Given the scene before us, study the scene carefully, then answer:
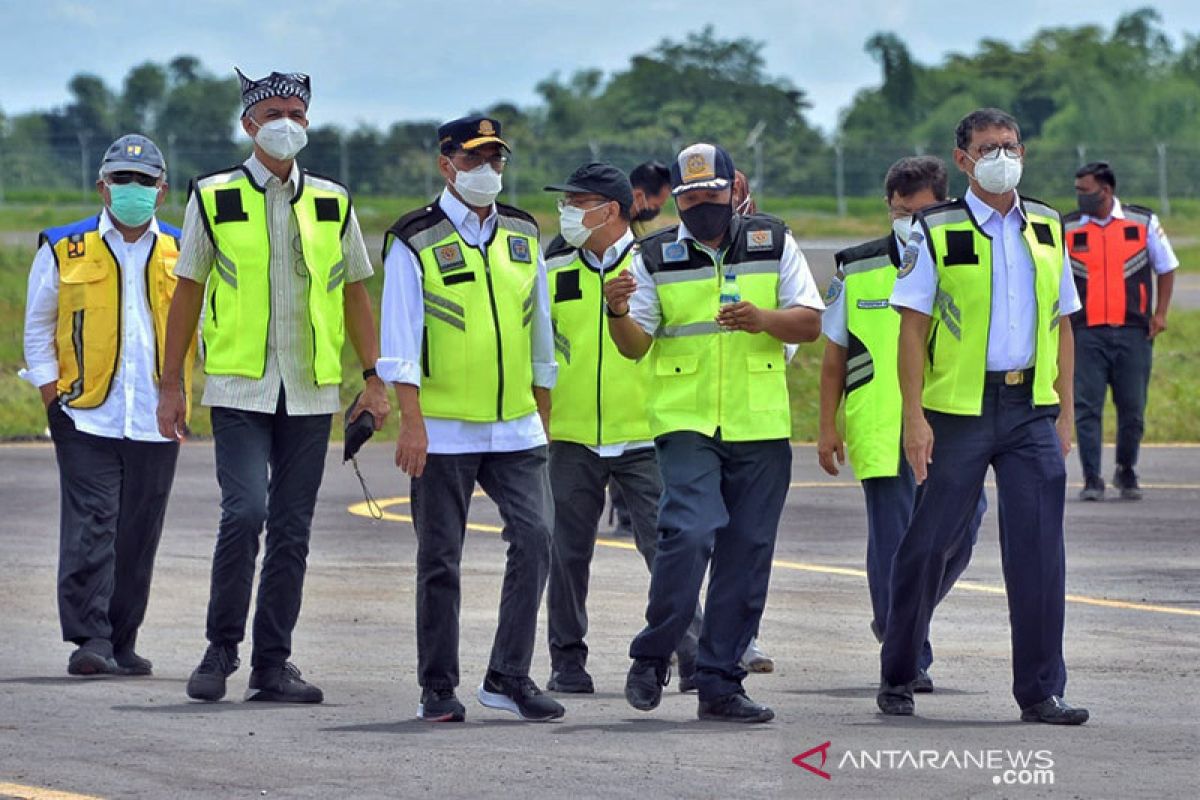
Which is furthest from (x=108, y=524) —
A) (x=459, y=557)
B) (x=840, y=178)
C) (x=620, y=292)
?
(x=840, y=178)

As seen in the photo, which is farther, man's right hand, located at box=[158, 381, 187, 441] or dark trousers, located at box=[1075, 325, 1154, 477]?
dark trousers, located at box=[1075, 325, 1154, 477]

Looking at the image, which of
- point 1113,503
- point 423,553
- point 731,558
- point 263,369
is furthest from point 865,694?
point 1113,503

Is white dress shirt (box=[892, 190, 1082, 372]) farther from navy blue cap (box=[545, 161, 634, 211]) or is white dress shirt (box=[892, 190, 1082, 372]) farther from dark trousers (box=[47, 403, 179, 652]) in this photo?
dark trousers (box=[47, 403, 179, 652])

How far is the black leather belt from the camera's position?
971 cm

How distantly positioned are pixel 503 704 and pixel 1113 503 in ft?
31.6

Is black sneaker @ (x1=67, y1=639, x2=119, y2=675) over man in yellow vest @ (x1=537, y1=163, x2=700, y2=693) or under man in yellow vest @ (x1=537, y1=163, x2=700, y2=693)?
under

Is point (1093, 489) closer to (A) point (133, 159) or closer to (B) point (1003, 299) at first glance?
(A) point (133, 159)

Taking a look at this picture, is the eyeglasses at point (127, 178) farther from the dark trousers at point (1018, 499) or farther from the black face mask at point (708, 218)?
the dark trousers at point (1018, 499)

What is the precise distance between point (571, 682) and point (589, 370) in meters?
1.32

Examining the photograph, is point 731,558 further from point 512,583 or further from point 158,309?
point 158,309

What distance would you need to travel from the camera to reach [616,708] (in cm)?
1020

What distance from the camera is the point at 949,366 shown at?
32.0 ft

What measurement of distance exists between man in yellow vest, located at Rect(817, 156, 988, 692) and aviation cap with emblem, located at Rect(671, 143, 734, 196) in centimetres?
120

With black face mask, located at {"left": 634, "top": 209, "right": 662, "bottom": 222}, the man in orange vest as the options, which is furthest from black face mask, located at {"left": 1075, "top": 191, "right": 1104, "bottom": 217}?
black face mask, located at {"left": 634, "top": 209, "right": 662, "bottom": 222}
